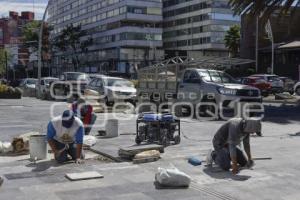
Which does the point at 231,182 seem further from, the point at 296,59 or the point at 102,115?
the point at 296,59

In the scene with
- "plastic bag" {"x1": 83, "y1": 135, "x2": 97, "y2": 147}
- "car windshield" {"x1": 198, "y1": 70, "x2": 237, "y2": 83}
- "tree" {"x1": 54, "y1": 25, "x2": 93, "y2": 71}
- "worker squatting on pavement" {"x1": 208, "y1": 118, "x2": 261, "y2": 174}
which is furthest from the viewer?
"tree" {"x1": 54, "y1": 25, "x2": 93, "y2": 71}

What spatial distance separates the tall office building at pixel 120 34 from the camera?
106 meters

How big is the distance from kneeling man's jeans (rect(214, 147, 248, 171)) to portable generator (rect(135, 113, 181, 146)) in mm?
3151

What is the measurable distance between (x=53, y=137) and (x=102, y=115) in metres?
11.3

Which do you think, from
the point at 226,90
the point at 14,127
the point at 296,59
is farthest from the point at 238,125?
the point at 296,59

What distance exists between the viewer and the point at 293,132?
16625 millimetres

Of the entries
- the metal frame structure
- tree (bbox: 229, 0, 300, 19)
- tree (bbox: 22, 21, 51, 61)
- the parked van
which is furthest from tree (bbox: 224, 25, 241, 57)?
the parked van

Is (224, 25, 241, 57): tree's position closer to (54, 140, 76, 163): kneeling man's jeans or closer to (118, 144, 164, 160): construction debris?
(118, 144, 164, 160): construction debris

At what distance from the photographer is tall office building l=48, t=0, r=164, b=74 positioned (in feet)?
349

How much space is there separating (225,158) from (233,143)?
1.18 feet

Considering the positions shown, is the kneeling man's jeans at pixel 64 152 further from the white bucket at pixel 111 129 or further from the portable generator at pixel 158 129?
the white bucket at pixel 111 129

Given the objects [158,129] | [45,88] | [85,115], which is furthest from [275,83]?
[158,129]

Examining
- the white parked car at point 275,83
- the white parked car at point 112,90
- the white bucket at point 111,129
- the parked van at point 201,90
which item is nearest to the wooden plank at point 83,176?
the white bucket at point 111,129

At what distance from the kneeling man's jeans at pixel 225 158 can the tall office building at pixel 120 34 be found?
3465 inches
